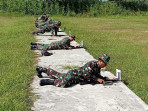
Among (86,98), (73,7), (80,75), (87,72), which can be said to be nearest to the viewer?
(86,98)

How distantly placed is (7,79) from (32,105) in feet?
6.57

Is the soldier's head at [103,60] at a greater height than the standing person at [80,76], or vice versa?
the soldier's head at [103,60]

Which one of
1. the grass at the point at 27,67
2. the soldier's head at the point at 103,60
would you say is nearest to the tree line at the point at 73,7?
the grass at the point at 27,67

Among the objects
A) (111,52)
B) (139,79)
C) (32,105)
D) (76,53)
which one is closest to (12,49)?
(76,53)

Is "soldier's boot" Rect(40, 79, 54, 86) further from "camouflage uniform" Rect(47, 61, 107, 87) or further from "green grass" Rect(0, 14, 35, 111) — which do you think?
"green grass" Rect(0, 14, 35, 111)

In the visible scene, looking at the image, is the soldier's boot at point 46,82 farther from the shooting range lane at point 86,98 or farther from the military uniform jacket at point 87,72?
the military uniform jacket at point 87,72

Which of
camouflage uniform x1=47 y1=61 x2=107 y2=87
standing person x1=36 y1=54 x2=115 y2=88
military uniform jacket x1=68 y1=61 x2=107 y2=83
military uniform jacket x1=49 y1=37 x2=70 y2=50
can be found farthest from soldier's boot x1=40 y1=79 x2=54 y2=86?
military uniform jacket x1=49 y1=37 x2=70 y2=50

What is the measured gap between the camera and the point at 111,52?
41.1ft

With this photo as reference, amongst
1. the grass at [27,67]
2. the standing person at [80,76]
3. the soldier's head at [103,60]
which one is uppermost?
the soldier's head at [103,60]

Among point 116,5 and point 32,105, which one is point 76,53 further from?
point 116,5

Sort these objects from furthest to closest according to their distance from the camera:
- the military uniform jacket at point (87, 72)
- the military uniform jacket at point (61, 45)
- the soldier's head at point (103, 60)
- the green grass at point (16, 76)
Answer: the military uniform jacket at point (61, 45) < the military uniform jacket at point (87, 72) < the soldier's head at point (103, 60) < the green grass at point (16, 76)

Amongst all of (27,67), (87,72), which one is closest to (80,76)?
(87,72)

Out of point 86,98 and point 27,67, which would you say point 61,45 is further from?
point 86,98

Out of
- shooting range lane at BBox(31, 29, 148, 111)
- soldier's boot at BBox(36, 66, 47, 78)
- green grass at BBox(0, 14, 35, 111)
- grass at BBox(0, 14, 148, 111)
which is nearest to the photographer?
shooting range lane at BBox(31, 29, 148, 111)
